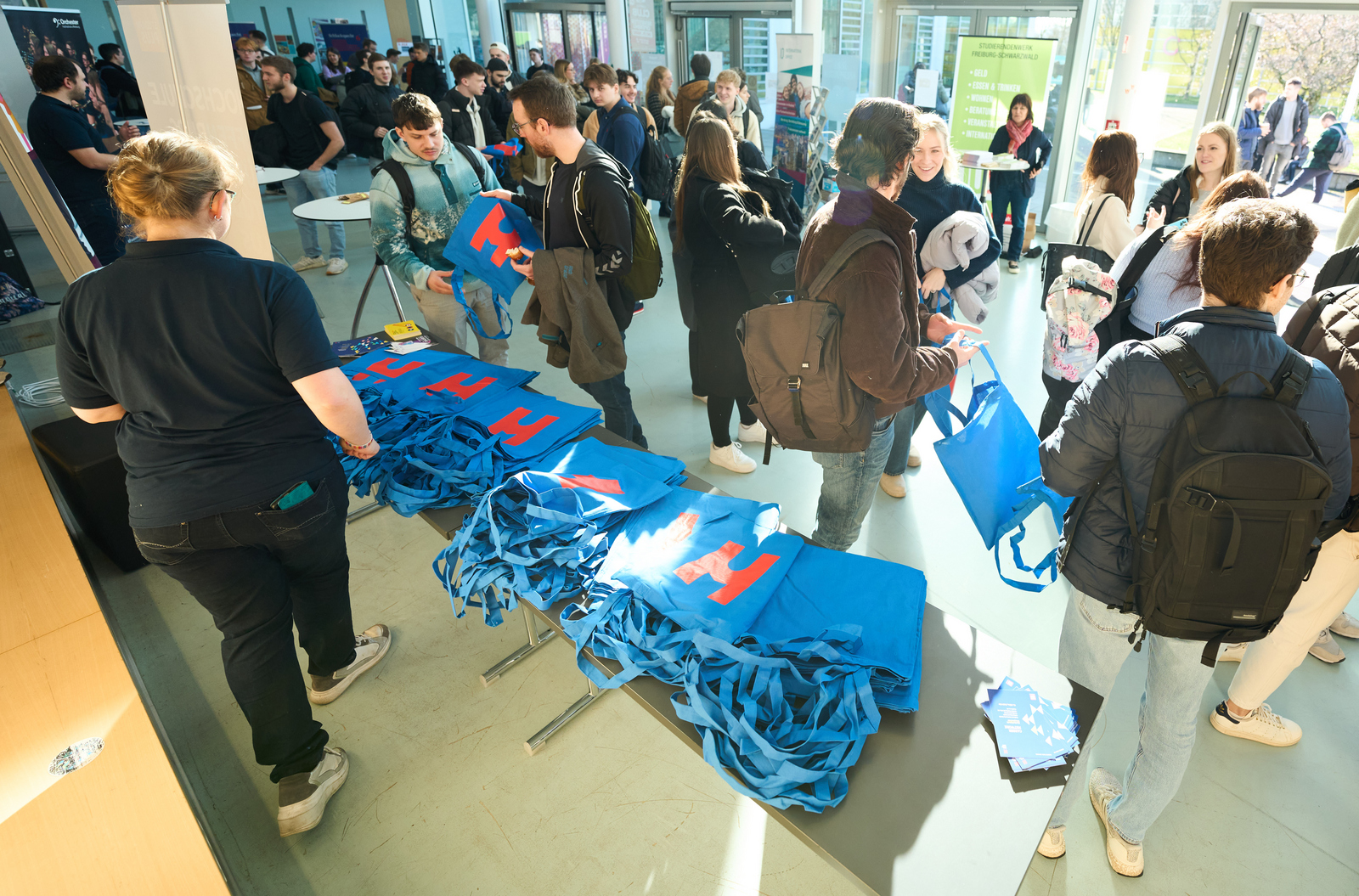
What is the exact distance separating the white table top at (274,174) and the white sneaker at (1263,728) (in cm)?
571

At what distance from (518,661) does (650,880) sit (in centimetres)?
88

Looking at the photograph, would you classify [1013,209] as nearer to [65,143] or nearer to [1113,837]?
[1113,837]

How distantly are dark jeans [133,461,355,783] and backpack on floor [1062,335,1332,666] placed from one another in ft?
5.96

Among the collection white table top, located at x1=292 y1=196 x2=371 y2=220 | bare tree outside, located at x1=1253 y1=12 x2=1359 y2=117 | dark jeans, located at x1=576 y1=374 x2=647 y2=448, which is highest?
bare tree outside, located at x1=1253 y1=12 x2=1359 y2=117

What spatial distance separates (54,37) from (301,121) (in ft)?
9.18

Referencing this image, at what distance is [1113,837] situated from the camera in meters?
1.80

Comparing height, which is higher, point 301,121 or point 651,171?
point 301,121

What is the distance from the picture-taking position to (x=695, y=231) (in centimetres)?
288

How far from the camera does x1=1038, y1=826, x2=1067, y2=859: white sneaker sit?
5.90 feet

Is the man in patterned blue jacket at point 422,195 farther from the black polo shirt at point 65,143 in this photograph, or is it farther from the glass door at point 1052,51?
the glass door at point 1052,51

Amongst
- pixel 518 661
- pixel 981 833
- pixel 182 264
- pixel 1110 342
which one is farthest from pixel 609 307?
pixel 981 833

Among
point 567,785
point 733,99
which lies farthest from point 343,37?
point 567,785

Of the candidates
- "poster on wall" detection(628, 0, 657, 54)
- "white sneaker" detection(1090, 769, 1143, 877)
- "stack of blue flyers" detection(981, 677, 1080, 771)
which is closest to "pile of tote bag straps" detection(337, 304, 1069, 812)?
"stack of blue flyers" detection(981, 677, 1080, 771)

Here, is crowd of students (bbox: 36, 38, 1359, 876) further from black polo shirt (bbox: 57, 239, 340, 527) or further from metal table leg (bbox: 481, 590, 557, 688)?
metal table leg (bbox: 481, 590, 557, 688)
